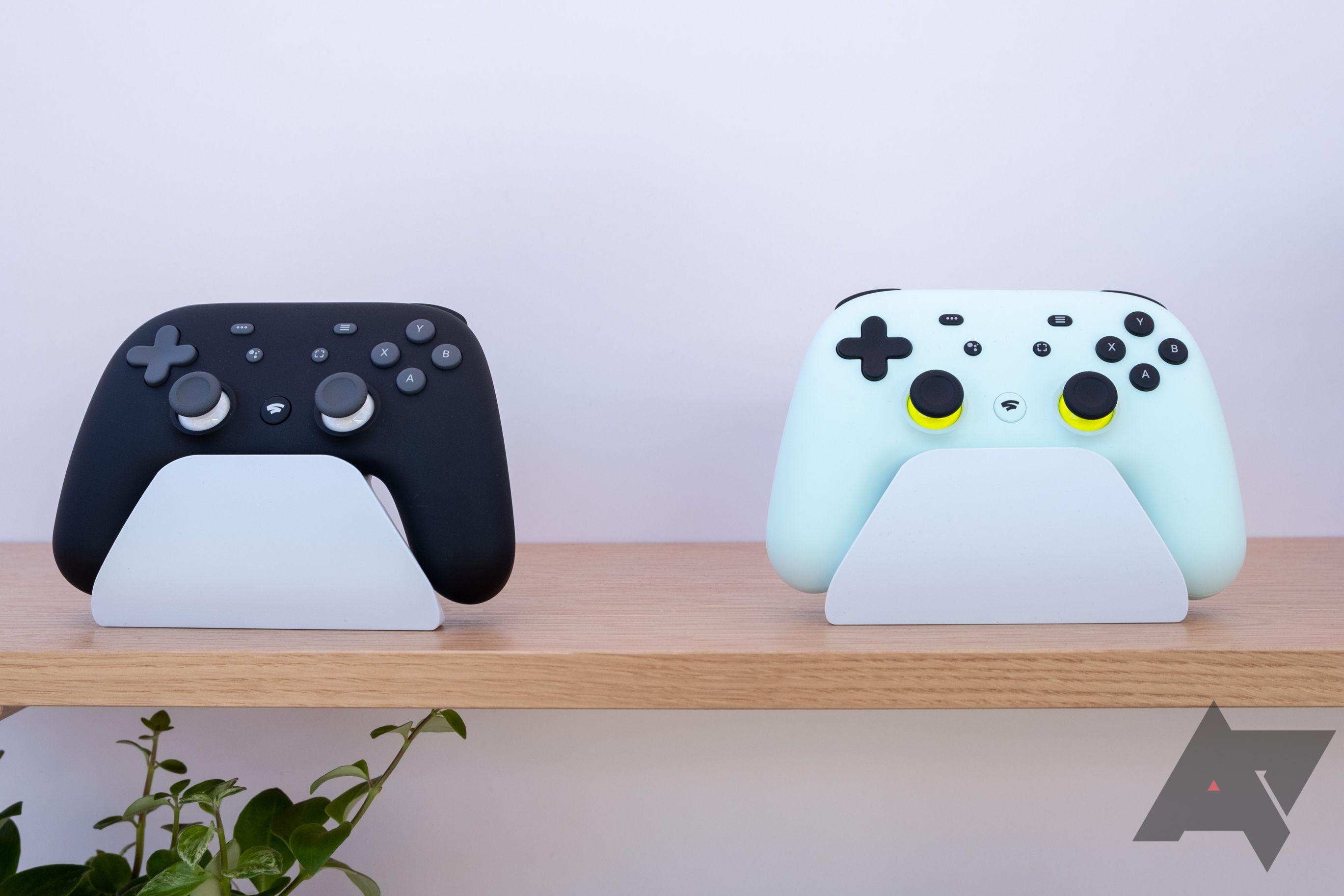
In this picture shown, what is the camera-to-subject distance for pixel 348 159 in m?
0.68

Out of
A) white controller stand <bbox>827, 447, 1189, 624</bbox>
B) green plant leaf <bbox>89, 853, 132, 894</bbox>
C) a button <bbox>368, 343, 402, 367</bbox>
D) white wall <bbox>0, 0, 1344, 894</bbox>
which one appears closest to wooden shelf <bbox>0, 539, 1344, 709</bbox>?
white controller stand <bbox>827, 447, 1189, 624</bbox>

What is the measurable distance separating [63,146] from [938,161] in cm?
66

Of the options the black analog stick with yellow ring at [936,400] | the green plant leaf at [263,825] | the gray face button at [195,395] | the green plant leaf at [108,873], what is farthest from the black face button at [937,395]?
the green plant leaf at [108,873]

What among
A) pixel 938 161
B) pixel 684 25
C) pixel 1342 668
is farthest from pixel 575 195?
pixel 1342 668

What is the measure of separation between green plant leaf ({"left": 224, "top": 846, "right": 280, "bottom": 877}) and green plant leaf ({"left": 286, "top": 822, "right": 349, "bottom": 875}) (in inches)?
0.4

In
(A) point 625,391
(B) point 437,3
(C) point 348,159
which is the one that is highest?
(B) point 437,3

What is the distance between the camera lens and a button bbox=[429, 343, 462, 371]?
409 millimetres

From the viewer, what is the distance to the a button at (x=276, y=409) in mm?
402

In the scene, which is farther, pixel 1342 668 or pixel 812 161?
pixel 812 161

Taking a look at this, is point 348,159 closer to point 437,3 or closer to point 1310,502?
point 437,3

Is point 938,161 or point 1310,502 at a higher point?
point 938,161

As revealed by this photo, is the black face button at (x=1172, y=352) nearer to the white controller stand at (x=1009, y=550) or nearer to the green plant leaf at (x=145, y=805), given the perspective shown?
the white controller stand at (x=1009, y=550)

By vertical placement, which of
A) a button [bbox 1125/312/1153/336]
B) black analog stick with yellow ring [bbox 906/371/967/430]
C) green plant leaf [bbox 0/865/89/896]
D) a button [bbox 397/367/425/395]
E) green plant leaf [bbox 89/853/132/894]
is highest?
a button [bbox 1125/312/1153/336]

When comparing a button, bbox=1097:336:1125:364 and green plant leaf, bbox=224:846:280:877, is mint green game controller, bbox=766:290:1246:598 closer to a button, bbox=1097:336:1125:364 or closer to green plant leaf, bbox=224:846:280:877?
a button, bbox=1097:336:1125:364
